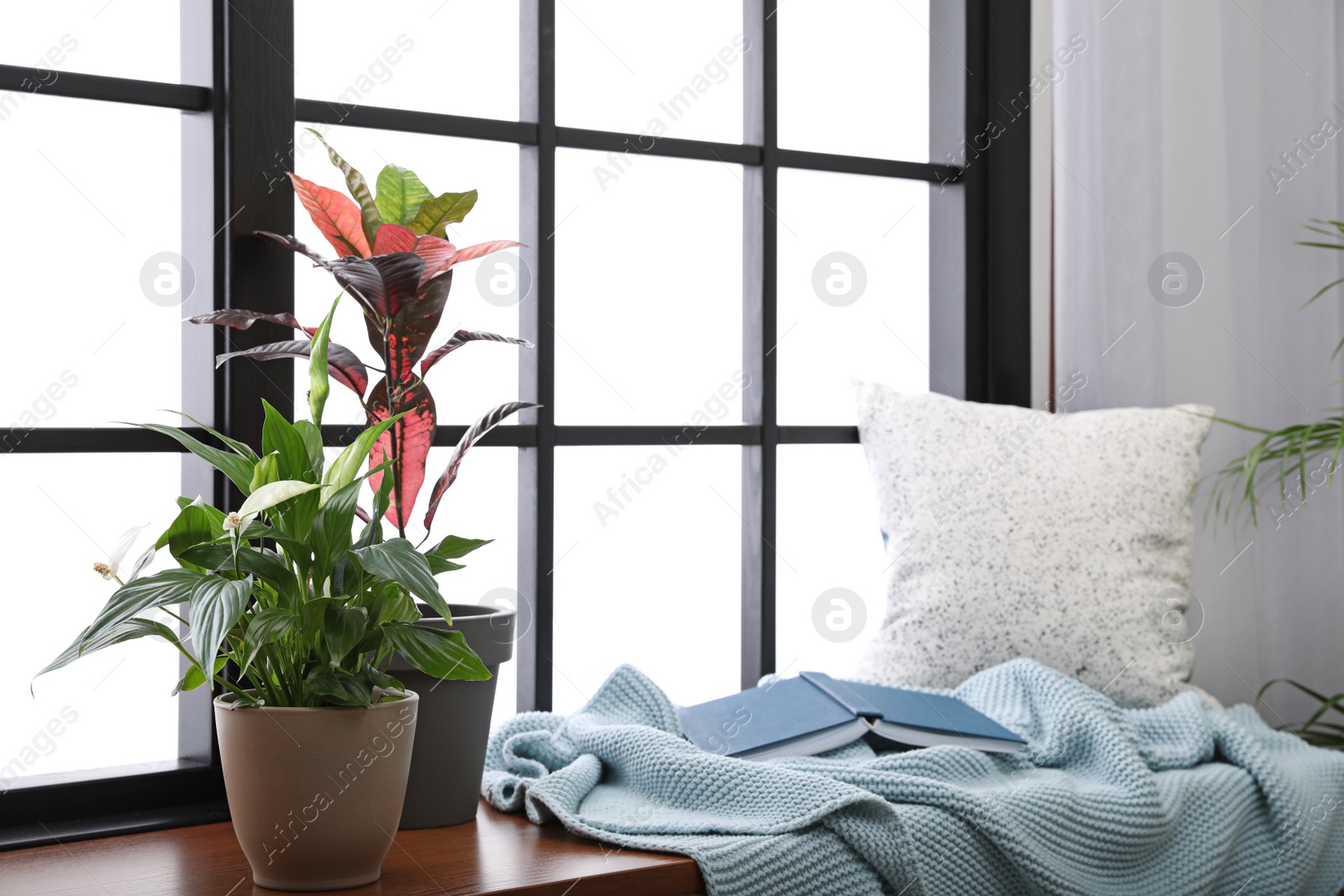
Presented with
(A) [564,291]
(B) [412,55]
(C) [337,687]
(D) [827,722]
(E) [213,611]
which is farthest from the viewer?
(A) [564,291]

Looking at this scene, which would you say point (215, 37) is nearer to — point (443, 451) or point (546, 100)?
point (546, 100)

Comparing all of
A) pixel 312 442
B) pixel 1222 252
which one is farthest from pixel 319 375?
pixel 1222 252

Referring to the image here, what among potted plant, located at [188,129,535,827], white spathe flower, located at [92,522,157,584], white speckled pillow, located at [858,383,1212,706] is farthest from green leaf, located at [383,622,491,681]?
white speckled pillow, located at [858,383,1212,706]

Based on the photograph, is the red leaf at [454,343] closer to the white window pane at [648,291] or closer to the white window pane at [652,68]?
the white window pane at [648,291]

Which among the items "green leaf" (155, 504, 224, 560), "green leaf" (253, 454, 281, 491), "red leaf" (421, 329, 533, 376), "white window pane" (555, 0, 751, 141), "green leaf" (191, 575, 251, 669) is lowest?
"green leaf" (191, 575, 251, 669)

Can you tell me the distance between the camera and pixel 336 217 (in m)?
1.23

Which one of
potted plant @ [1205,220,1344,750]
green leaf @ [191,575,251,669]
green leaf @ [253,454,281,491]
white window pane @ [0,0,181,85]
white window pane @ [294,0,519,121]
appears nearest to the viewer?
green leaf @ [191,575,251,669]

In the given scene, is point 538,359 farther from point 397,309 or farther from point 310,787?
point 310,787

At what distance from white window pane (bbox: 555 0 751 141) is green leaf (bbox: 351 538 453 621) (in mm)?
975

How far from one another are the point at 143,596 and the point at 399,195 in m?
0.53

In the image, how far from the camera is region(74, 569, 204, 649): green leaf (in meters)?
0.94

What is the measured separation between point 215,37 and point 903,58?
1.22m

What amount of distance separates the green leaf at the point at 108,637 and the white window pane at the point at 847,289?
1.20 metres

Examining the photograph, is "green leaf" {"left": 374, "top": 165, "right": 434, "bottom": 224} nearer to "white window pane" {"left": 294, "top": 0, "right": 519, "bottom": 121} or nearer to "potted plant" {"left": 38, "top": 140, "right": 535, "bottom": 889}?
"potted plant" {"left": 38, "top": 140, "right": 535, "bottom": 889}
